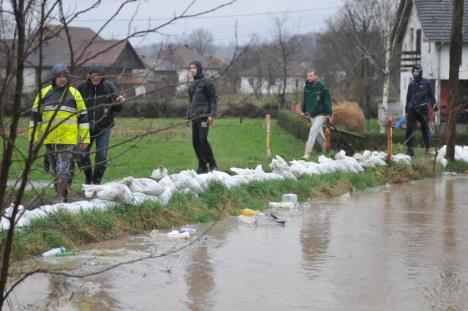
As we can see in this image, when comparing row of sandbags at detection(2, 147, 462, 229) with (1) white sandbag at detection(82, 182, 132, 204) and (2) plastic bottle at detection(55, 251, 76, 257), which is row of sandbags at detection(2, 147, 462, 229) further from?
(2) plastic bottle at detection(55, 251, 76, 257)

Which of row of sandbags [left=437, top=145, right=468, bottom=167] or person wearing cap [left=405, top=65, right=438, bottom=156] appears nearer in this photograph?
row of sandbags [left=437, top=145, right=468, bottom=167]

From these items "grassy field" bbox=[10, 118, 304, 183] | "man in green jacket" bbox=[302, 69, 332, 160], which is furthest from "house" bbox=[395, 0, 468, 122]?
"man in green jacket" bbox=[302, 69, 332, 160]

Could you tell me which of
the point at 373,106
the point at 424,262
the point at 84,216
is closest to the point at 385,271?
the point at 424,262

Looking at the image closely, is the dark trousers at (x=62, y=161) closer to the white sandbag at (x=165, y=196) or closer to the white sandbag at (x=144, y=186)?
the white sandbag at (x=144, y=186)

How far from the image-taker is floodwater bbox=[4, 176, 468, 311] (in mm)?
6438

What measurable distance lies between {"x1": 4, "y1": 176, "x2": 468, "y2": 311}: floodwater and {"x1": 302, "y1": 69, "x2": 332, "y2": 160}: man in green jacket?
17.8 feet

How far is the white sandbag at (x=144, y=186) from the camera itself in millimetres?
9961

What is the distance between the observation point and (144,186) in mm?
10047

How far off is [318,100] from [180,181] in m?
5.72

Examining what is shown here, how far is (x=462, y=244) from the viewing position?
8.86m

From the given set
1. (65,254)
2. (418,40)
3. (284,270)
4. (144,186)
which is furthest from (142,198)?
(418,40)

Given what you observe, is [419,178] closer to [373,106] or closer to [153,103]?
[153,103]

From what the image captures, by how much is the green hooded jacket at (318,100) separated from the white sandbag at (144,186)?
250 inches

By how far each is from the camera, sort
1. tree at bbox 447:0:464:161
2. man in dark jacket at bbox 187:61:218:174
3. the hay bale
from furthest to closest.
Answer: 1. the hay bale
2. tree at bbox 447:0:464:161
3. man in dark jacket at bbox 187:61:218:174
